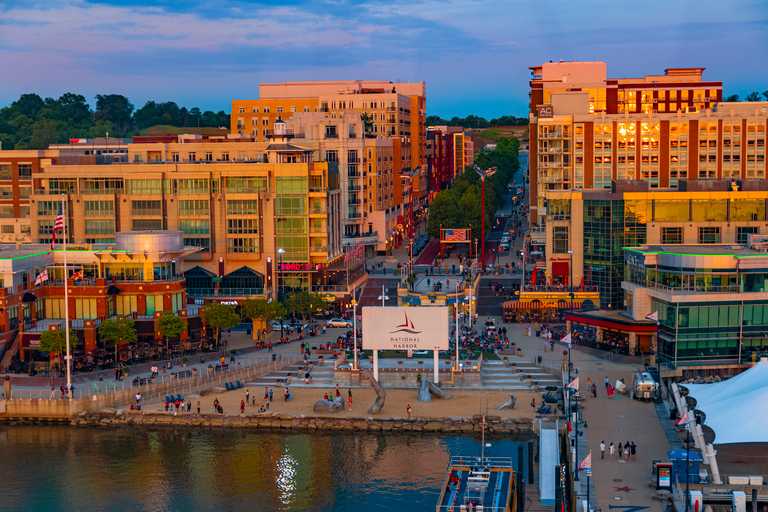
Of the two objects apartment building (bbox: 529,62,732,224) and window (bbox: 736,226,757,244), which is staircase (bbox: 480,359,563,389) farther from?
apartment building (bbox: 529,62,732,224)

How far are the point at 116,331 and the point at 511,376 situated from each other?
3668 cm

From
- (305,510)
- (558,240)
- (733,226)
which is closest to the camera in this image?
(305,510)

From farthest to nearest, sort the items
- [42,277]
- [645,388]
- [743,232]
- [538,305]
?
[538,305] < [743,232] < [42,277] < [645,388]

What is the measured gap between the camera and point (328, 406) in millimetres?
84562

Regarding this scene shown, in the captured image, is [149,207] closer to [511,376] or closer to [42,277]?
[42,277]

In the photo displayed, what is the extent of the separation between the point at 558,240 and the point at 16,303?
213 feet

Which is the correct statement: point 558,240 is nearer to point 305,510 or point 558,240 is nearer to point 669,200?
point 669,200

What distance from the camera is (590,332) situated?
355ft

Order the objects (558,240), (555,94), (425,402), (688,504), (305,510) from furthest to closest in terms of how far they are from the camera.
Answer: (555,94)
(558,240)
(425,402)
(305,510)
(688,504)

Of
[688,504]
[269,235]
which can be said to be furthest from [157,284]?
[688,504]

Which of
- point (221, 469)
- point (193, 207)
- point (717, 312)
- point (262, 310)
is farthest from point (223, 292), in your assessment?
point (717, 312)

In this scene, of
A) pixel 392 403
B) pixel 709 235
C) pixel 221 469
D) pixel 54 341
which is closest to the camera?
pixel 221 469

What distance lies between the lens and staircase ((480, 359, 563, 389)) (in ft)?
301

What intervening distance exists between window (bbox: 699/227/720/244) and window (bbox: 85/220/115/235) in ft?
228
